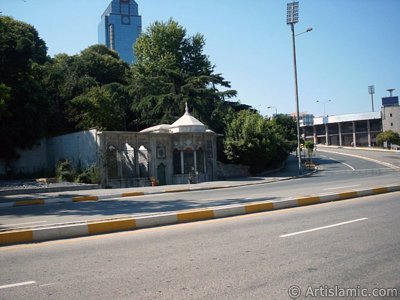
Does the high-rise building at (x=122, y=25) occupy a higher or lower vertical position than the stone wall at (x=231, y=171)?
higher

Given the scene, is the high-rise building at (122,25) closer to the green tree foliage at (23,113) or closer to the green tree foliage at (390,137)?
the green tree foliage at (390,137)

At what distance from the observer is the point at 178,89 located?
45.8 metres

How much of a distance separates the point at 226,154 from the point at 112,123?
1174 centimetres

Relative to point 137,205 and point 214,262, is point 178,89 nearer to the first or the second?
point 137,205

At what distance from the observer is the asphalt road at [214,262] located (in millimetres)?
5344

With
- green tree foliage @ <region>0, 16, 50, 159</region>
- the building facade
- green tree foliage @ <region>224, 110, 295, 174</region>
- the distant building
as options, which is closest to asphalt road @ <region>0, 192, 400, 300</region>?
the building facade

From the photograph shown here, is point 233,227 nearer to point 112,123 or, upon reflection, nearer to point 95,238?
point 95,238

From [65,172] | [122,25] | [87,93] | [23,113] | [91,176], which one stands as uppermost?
[122,25]

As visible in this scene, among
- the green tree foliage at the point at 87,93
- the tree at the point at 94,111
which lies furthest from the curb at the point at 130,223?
the green tree foliage at the point at 87,93

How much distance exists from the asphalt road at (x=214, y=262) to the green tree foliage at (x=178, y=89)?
32405mm

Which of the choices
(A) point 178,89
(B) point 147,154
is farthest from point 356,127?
(B) point 147,154

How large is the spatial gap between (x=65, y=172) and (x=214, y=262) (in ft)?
84.1

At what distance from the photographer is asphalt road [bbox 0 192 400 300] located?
534 centimetres

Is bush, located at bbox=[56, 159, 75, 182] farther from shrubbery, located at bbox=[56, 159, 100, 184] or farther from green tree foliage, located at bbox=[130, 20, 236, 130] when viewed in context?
green tree foliage, located at bbox=[130, 20, 236, 130]
